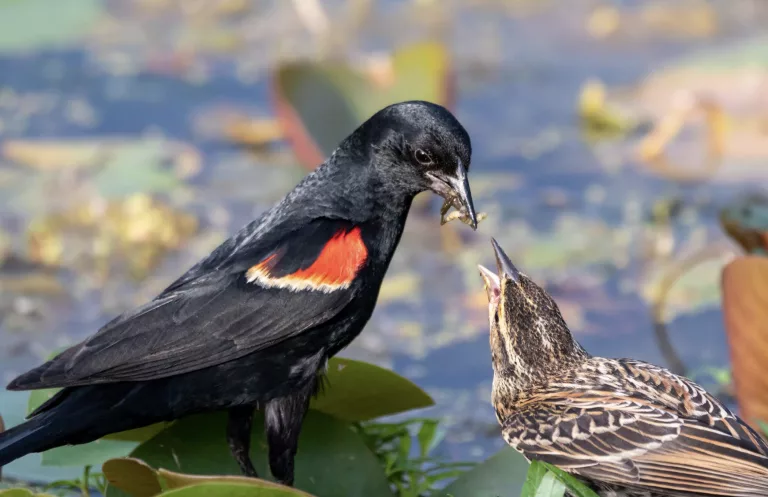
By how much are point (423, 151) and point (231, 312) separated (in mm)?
554

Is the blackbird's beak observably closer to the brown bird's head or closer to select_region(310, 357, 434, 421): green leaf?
the brown bird's head

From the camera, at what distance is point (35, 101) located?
652 centimetres

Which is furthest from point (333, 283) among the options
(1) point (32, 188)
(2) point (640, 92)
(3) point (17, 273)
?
(2) point (640, 92)

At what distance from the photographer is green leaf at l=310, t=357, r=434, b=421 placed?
8.41ft

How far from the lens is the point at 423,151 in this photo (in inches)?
103

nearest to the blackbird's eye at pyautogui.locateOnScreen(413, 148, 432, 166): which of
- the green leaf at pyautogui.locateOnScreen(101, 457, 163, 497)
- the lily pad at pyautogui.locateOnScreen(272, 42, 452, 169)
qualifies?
the green leaf at pyautogui.locateOnScreen(101, 457, 163, 497)

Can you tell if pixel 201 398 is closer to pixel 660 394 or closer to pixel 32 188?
pixel 660 394

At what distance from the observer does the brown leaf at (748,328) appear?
281 centimetres

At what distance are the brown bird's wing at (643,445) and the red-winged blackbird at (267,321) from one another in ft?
1.55

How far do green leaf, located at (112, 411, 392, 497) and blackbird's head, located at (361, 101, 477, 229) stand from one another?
56 centimetres

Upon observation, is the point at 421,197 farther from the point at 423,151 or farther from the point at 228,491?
the point at 228,491

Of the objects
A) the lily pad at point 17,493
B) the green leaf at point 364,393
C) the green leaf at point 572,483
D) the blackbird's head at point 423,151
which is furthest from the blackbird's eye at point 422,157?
the lily pad at point 17,493

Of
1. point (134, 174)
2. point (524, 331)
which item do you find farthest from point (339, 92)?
point (524, 331)

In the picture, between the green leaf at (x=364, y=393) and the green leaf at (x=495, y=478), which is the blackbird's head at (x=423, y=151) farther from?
the green leaf at (x=495, y=478)
